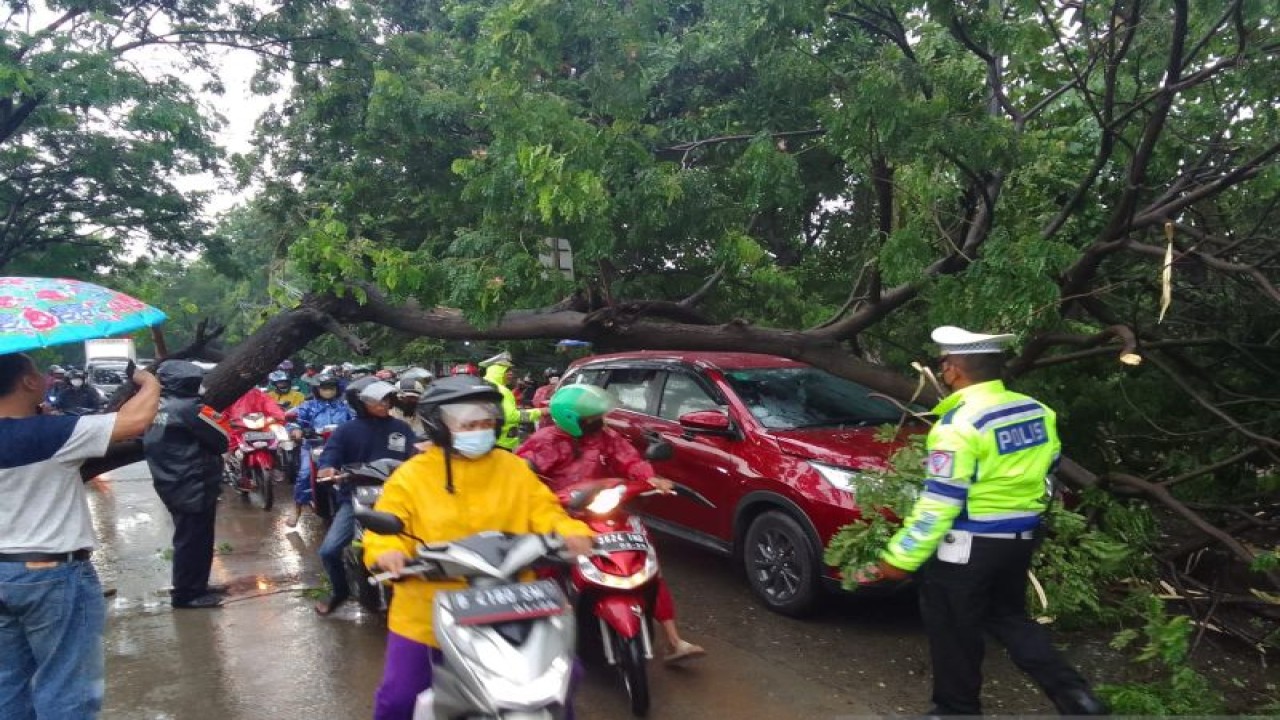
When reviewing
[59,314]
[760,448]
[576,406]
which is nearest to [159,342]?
[59,314]

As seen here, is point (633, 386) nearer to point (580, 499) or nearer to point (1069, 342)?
point (1069, 342)

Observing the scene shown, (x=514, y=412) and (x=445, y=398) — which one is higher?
(x=445, y=398)

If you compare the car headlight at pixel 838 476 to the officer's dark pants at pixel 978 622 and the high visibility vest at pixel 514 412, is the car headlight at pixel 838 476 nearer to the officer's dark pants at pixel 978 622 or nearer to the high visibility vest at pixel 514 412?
the officer's dark pants at pixel 978 622

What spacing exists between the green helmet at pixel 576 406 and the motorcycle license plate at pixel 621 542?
69cm

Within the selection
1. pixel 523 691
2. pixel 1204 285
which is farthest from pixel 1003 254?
pixel 523 691

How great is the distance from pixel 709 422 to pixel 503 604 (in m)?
3.36

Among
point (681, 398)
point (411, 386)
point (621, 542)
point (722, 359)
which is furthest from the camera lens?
point (411, 386)

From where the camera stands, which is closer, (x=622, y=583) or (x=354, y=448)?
(x=622, y=583)

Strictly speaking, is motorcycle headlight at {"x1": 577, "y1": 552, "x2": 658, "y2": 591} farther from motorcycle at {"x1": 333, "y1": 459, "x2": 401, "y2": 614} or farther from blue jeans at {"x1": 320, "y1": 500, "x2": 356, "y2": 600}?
blue jeans at {"x1": 320, "y1": 500, "x2": 356, "y2": 600}

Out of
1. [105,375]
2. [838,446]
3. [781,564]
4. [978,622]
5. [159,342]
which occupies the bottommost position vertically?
[105,375]

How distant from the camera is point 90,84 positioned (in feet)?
38.8

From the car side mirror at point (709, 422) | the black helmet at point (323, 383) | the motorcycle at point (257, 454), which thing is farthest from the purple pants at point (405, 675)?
the motorcycle at point (257, 454)

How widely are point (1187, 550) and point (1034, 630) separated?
2.55m

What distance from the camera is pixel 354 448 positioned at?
5.65m
